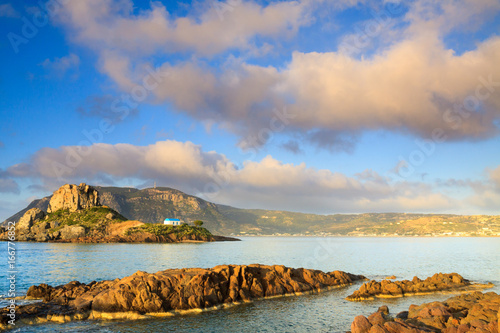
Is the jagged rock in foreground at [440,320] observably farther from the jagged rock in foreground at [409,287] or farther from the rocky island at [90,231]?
the rocky island at [90,231]

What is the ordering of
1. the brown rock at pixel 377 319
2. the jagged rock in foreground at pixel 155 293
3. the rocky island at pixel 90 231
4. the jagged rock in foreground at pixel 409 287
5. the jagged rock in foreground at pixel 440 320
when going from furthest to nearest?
the rocky island at pixel 90 231 < the jagged rock in foreground at pixel 409 287 < the jagged rock in foreground at pixel 155 293 < the brown rock at pixel 377 319 < the jagged rock in foreground at pixel 440 320

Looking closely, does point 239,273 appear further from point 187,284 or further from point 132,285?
point 132,285

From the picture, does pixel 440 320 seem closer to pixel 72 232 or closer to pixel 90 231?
pixel 72 232

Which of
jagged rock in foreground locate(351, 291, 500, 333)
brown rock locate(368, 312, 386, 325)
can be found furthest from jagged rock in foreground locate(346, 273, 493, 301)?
brown rock locate(368, 312, 386, 325)

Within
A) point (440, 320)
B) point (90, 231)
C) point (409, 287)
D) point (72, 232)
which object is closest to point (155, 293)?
point (440, 320)

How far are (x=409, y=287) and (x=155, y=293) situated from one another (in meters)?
30.3

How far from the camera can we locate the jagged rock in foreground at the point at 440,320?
1934 centimetres

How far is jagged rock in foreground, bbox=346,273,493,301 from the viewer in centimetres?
3763

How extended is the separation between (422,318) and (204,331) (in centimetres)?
1559

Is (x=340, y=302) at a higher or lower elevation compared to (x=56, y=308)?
lower

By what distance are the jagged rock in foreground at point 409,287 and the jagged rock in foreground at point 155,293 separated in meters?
6.86

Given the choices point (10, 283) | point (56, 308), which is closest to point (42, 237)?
point (10, 283)

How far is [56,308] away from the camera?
2873cm

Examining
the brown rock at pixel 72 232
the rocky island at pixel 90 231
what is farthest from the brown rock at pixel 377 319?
the brown rock at pixel 72 232
